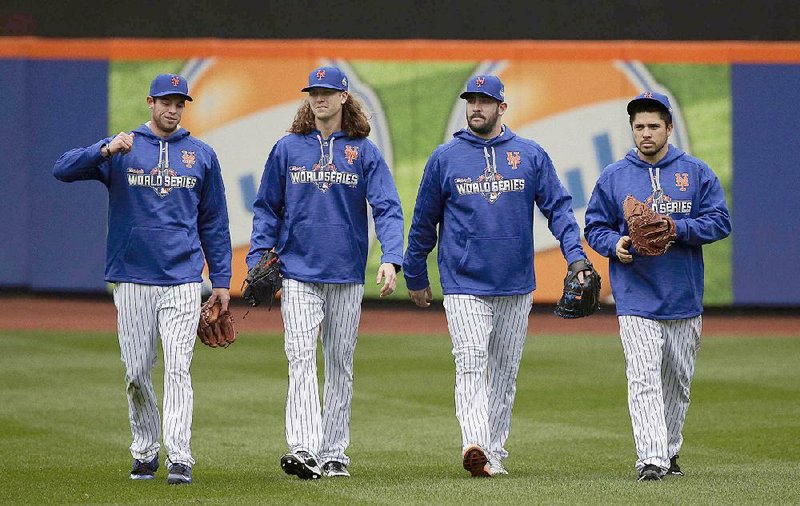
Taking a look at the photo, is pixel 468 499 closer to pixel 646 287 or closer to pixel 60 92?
pixel 646 287

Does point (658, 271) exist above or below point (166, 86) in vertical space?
below

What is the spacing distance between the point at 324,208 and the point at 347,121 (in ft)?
1.58

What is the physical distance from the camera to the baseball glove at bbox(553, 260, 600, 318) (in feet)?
24.5

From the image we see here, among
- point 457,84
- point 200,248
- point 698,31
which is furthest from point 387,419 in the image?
point 698,31

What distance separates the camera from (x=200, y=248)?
7438 mm

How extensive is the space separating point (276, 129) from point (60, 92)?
117 inches

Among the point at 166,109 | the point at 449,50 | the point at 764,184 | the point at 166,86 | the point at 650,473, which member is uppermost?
the point at 449,50

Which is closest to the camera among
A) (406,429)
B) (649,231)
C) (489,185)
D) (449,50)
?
(649,231)

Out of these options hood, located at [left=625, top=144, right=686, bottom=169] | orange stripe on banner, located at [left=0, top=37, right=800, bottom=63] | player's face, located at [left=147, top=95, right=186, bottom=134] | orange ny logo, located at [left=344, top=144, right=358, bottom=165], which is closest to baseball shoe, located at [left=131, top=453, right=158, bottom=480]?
player's face, located at [left=147, top=95, right=186, bottom=134]

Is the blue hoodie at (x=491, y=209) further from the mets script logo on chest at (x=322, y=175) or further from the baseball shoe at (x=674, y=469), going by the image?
the baseball shoe at (x=674, y=469)

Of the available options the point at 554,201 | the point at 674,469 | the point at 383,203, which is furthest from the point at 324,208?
the point at 674,469

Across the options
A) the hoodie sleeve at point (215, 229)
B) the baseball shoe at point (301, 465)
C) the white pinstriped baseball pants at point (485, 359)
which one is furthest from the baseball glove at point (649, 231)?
the hoodie sleeve at point (215, 229)

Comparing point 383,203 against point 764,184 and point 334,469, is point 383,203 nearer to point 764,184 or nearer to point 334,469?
point 334,469

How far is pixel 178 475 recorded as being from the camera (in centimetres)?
707
